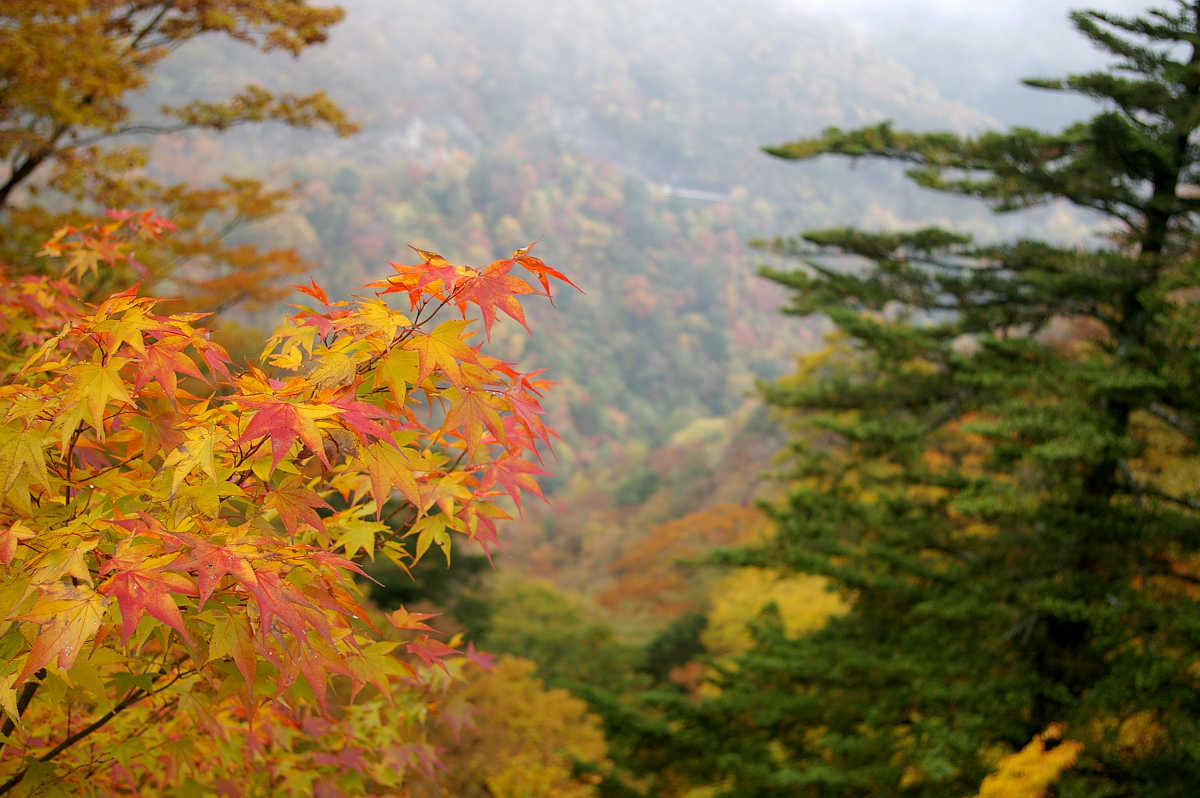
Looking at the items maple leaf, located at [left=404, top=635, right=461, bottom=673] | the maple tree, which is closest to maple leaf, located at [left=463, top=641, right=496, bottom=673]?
maple leaf, located at [left=404, top=635, right=461, bottom=673]

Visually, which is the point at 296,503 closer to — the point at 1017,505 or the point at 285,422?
the point at 285,422

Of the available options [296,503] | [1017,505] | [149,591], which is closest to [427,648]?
[296,503]

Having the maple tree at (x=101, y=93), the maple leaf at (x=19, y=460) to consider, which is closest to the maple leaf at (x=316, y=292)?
the maple leaf at (x=19, y=460)

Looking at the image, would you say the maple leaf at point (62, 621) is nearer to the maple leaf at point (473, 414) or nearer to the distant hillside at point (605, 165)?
the maple leaf at point (473, 414)

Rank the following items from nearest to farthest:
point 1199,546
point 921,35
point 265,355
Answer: point 265,355 < point 1199,546 < point 921,35

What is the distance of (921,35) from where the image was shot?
124938 mm

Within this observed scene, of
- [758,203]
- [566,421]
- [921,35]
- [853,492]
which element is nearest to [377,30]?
[758,203]

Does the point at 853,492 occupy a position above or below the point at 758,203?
above

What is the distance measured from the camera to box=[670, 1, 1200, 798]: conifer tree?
4.90m

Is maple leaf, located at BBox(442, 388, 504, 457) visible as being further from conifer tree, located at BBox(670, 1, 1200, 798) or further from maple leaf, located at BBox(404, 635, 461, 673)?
conifer tree, located at BBox(670, 1, 1200, 798)

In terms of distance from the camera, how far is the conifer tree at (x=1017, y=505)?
490 centimetres

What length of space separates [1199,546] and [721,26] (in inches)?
4750

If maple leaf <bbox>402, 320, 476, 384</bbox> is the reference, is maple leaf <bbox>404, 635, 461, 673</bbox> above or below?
below

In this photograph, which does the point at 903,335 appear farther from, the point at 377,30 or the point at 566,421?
the point at 377,30
